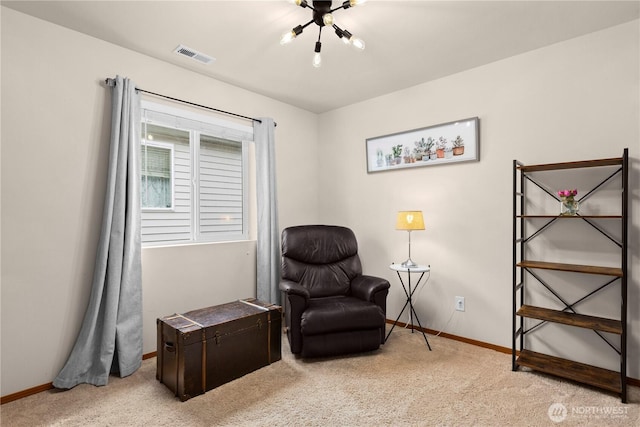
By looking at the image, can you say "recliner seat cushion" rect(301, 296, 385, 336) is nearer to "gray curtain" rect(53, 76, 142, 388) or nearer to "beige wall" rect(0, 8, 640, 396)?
"beige wall" rect(0, 8, 640, 396)

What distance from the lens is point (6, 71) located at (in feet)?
6.99

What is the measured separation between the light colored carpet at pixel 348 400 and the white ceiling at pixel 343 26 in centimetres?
238

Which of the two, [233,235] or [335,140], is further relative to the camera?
[335,140]

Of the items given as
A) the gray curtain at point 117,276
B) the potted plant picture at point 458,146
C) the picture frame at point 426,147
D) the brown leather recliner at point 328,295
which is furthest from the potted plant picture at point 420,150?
the gray curtain at point 117,276

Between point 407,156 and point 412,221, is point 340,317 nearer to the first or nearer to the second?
point 412,221

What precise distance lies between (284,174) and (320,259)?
1.12 m

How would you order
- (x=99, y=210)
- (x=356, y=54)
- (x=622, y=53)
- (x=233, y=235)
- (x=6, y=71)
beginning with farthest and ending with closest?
1. (x=233, y=235)
2. (x=356, y=54)
3. (x=99, y=210)
4. (x=622, y=53)
5. (x=6, y=71)

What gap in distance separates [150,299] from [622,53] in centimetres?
399

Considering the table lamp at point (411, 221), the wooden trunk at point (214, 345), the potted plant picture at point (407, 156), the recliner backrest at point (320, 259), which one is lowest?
the wooden trunk at point (214, 345)

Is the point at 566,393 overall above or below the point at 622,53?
below

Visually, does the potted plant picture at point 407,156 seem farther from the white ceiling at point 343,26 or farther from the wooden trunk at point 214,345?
the wooden trunk at point 214,345

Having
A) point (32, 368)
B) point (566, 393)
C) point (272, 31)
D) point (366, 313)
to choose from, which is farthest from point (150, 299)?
point (566, 393)

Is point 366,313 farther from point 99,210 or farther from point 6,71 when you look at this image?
point 6,71

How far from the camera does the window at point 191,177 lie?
295 cm
